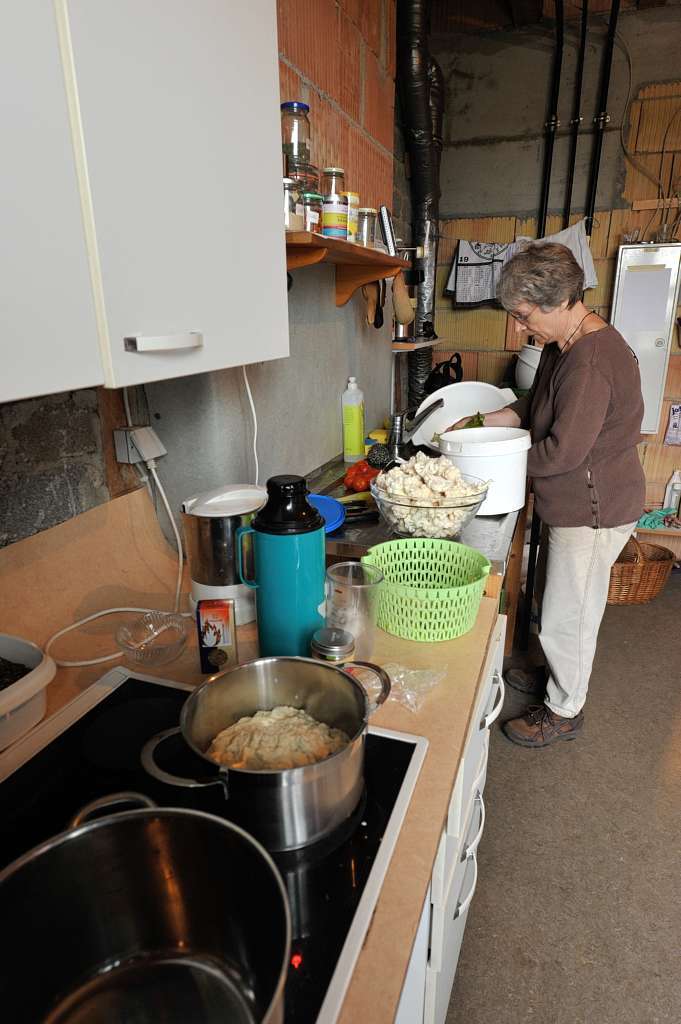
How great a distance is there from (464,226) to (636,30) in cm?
124

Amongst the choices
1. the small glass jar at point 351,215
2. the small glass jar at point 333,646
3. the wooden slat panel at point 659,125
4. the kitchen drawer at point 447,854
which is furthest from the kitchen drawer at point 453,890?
the wooden slat panel at point 659,125

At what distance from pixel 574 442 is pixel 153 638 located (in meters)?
1.27

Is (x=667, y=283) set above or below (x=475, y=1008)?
above

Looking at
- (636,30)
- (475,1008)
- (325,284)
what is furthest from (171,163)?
(636,30)

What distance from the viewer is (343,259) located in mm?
1630

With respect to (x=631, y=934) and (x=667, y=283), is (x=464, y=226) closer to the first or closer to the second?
(x=667, y=283)

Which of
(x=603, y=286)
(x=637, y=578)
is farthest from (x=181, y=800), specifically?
(x=603, y=286)

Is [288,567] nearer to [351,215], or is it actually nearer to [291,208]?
[291,208]

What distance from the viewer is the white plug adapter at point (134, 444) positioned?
1169 millimetres

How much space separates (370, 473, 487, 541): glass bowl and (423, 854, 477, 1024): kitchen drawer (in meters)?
0.68

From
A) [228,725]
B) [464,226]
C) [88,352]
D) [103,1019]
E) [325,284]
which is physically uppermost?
[464,226]

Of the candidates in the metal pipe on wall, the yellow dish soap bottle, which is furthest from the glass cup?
the metal pipe on wall

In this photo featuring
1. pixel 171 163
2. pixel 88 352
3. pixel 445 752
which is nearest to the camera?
pixel 88 352

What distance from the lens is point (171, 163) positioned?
0.72m
